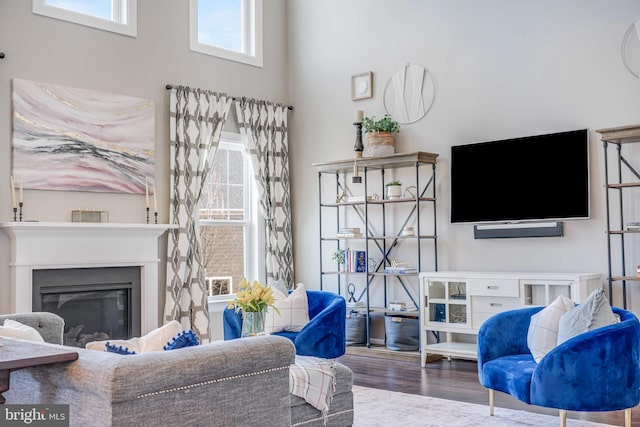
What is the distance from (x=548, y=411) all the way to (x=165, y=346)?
9.18 feet

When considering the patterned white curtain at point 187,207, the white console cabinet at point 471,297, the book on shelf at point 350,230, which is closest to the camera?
the white console cabinet at point 471,297

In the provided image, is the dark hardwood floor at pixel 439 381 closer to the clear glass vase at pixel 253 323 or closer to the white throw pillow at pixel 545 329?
the white throw pillow at pixel 545 329

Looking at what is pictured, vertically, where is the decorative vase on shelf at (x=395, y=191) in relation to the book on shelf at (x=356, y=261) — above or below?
above

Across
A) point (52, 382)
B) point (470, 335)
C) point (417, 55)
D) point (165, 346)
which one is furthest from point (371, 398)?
point (417, 55)

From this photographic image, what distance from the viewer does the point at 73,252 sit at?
6.01 m

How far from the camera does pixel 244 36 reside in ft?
26.0

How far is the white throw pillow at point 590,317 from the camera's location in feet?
12.3

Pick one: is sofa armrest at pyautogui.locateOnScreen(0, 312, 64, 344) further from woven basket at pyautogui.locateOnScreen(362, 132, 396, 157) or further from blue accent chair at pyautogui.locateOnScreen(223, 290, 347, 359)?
woven basket at pyautogui.locateOnScreen(362, 132, 396, 157)

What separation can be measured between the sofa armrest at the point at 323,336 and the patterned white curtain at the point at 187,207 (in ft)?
6.46

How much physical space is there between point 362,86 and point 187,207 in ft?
7.33

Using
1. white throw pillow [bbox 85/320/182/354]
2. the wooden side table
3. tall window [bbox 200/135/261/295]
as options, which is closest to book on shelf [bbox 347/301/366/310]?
tall window [bbox 200/135/261/295]

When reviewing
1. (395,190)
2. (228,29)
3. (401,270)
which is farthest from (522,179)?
(228,29)

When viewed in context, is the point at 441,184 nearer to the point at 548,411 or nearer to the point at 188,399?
the point at 548,411

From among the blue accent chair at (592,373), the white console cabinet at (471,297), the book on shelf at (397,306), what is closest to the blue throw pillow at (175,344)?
the blue accent chair at (592,373)
